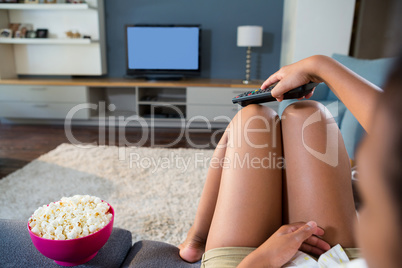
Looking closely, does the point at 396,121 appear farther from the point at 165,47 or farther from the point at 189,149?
the point at 165,47

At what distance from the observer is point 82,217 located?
0.81 m

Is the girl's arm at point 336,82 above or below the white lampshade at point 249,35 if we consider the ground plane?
below

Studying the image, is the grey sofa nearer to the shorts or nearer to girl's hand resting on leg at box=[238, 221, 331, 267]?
the shorts

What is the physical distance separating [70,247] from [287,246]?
510 millimetres

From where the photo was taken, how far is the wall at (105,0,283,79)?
3.94m

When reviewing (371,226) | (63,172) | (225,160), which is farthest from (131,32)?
(371,226)

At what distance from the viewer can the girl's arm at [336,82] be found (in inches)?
26.0

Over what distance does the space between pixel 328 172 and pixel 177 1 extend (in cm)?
363

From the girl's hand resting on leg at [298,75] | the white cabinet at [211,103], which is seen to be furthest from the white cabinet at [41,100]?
the girl's hand resting on leg at [298,75]

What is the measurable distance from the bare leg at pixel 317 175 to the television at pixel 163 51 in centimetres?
310

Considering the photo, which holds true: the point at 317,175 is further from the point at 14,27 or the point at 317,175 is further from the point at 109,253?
the point at 14,27

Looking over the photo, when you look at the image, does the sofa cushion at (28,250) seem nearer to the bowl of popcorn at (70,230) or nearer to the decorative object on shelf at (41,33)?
the bowl of popcorn at (70,230)

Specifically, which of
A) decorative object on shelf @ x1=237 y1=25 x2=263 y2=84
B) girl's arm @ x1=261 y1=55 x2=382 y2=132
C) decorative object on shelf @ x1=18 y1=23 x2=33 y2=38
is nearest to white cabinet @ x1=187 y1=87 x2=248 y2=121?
decorative object on shelf @ x1=237 y1=25 x2=263 y2=84

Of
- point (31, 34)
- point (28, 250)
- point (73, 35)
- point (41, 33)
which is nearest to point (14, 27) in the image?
point (31, 34)
